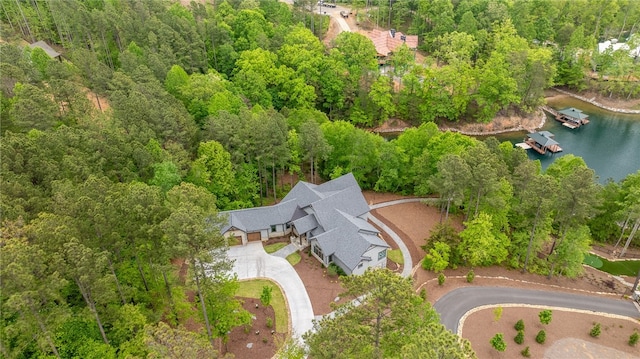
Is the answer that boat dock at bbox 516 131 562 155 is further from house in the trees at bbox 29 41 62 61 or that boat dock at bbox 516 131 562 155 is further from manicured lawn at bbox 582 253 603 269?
house in the trees at bbox 29 41 62 61

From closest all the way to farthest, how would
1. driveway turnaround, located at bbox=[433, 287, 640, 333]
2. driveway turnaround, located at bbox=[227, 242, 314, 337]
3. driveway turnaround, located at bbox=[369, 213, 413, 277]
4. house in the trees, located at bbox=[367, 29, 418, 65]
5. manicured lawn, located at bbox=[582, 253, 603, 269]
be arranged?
1. driveway turnaround, located at bbox=[227, 242, 314, 337]
2. driveway turnaround, located at bbox=[433, 287, 640, 333]
3. driveway turnaround, located at bbox=[369, 213, 413, 277]
4. manicured lawn, located at bbox=[582, 253, 603, 269]
5. house in the trees, located at bbox=[367, 29, 418, 65]

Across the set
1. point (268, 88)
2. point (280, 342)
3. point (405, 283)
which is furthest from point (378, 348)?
point (268, 88)

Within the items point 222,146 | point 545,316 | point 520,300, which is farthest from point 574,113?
point 222,146

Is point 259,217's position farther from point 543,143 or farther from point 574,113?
point 574,113

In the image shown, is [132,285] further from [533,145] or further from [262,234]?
[533,145]

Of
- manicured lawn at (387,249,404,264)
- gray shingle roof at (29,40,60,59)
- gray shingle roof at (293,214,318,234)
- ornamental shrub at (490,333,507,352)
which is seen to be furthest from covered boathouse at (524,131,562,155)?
gray shingle roof at (29,40,60,59)

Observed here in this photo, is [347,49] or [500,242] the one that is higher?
[347,49]
